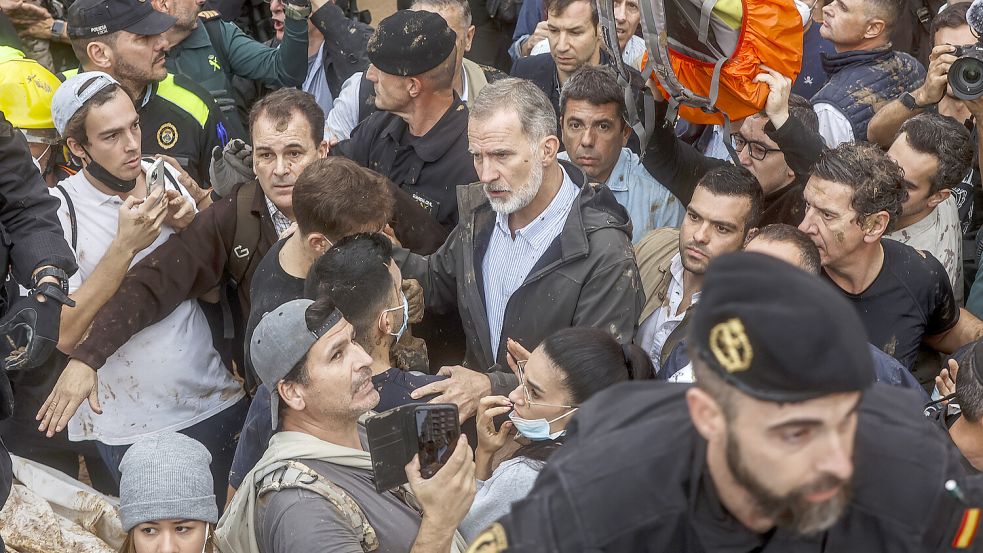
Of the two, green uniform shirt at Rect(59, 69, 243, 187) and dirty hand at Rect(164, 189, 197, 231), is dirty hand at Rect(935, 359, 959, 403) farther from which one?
green uniform shirt at Rect(59, 69, 243, 187)

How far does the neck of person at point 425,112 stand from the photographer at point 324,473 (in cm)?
172

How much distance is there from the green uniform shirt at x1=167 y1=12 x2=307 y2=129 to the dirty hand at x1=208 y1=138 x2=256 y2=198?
1.04m

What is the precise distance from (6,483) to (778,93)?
2.92 metres

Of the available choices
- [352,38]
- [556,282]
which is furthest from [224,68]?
[556,282]

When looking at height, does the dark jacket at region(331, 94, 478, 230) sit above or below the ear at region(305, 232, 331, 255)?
below

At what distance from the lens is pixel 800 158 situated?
14.0 ft

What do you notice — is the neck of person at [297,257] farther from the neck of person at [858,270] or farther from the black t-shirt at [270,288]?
the neck of person at [858,270]

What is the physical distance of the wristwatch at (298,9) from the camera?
5.84 meters

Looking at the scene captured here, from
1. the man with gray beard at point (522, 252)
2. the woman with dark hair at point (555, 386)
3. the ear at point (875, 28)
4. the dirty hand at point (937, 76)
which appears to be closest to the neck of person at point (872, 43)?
the ear at point (875, 28)

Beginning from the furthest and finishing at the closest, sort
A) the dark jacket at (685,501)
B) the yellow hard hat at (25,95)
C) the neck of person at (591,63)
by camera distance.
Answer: the neck of person at (591,63) → the yellow hard hat at (25,95) → the dark jacket at (685,501)

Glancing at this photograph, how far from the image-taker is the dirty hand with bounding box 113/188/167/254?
4.20 metres

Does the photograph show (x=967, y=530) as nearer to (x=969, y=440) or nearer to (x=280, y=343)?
(x=969, y=440)

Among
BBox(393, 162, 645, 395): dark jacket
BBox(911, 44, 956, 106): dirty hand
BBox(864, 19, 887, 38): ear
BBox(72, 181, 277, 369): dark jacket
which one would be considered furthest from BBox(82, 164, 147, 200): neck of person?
BBox(864, 19, 887, 38): ear

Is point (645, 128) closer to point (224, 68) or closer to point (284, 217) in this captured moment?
point (284, 217)
